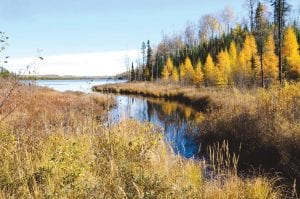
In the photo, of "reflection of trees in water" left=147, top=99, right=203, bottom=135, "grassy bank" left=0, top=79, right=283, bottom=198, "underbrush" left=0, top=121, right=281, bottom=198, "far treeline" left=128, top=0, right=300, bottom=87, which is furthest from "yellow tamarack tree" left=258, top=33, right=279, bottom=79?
"underbrush" left=0, top=121, right=281, bottom=198

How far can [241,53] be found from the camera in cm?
5909

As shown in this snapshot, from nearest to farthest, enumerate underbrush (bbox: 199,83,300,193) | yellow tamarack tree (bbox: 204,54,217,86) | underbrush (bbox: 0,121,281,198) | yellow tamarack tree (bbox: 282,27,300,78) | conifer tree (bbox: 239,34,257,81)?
underbrush (bbox: 0,121,281,198) < underbrush (bbox: 199,83,300,193) < yellow tamarack tree (bbox: 282,27,300,78) < conifer tree (bbox: 239,34,257,81) < yellow tamarack tree (bbox: 204,54,217,86)

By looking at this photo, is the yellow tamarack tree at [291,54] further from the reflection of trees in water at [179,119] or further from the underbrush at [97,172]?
the underbrush at [97,172]

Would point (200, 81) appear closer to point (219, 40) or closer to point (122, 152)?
point (219, 40)

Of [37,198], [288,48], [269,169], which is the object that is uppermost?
[288,48]

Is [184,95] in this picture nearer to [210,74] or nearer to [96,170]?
[210,74]

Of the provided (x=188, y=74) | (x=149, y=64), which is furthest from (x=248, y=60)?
(x=149, y=64)

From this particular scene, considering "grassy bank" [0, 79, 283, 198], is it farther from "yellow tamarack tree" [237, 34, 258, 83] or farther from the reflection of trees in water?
"yellow tamarack tree" [237, 34, 258, 83]

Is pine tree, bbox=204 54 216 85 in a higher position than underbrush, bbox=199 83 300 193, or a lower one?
higher

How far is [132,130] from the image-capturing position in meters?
8.55

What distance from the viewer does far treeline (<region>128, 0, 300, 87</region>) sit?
39.1m

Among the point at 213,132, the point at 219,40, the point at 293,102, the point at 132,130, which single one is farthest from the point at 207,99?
the point at 219,40

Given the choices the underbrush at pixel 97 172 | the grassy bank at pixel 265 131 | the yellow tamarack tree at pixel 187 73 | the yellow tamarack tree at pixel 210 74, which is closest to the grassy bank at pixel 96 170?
the underbrush at pixel 97 172

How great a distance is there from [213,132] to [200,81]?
4778 cm
